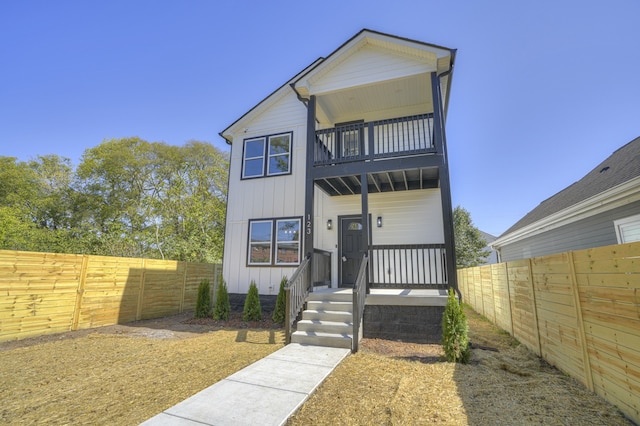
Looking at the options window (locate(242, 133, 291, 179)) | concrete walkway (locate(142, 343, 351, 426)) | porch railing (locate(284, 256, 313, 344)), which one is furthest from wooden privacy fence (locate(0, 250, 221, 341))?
concrete walkway (locate(142, 343, 351, 426))

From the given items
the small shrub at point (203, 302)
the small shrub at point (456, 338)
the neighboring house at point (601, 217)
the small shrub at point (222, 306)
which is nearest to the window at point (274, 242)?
the small shrub at point (222, 306)

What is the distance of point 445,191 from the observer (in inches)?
262

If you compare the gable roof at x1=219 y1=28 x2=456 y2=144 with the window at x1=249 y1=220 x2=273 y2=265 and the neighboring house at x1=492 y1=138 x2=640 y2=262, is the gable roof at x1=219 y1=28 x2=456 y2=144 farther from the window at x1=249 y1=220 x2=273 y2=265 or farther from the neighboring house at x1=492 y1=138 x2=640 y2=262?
the neighboring house at x1=492 y1=138 x2=640 y2=262

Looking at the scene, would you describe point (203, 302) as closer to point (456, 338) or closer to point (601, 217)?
point (456, 338)

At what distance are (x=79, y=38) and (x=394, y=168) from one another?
44.3 feet

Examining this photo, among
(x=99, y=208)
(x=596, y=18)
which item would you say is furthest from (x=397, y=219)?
(x=99, y=208)

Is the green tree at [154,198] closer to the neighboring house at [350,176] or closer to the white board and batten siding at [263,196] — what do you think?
the white board and batten siding at [263,196]

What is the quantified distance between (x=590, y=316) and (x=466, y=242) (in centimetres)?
2313

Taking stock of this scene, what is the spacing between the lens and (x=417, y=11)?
871cm

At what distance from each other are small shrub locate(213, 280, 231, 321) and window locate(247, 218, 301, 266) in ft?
3.97

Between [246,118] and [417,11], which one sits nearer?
[417,11]

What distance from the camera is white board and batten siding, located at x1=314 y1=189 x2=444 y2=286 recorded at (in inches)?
329

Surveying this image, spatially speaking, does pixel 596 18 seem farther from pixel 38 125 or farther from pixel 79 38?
pixel 38 125

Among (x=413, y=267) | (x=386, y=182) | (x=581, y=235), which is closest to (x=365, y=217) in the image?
(x=386, y=182)
